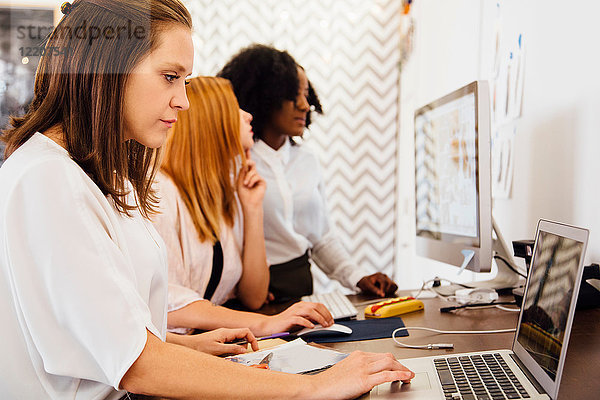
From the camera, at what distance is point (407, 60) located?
3.62m

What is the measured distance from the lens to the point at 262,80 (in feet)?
7.31

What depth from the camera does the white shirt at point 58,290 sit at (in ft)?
2.35

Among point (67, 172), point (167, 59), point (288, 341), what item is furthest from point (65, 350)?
point (288, 341)

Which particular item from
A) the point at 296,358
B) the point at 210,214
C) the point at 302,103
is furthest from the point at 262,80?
the point at 296,358

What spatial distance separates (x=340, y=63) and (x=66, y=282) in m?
3.33

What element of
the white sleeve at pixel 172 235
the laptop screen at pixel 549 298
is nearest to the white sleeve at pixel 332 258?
the white sleeve at pixel 172 235

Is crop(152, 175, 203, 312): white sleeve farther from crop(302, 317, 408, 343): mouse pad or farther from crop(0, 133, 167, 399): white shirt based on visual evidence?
crop(0, 133, 167, 399): white shirt

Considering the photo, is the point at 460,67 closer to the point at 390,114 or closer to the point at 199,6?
the point at 390,114

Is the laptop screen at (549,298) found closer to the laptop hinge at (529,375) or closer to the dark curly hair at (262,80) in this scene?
the laptop hinge at (529,375)

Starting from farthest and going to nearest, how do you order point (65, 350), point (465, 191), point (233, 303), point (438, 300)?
point (233, 303) → point (438, 300) → point (465, 191) → point (65, 350)

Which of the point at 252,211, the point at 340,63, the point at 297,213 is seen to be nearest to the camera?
the point at 252,211

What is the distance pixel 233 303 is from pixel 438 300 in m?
0.62

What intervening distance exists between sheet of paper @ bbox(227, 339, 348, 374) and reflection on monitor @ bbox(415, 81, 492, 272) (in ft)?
1.80

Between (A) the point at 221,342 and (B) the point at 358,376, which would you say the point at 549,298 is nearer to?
(B) the point at 358,376
